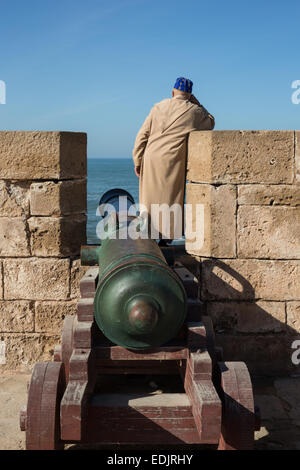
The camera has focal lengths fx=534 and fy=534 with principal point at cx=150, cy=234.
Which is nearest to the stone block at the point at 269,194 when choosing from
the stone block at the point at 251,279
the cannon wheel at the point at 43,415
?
the stone block at the point at 251,279

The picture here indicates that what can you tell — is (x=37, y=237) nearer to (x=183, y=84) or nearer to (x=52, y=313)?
(x=52, y=313)

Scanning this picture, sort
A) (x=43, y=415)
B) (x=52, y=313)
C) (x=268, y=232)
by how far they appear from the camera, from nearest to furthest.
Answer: (x=43, y=415)
(x=268, y=232)
(x=52, y=313)

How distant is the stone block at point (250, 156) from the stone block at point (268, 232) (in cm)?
29

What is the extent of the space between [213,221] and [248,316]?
3.27 ft

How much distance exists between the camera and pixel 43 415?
3.26 meters

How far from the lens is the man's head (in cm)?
528

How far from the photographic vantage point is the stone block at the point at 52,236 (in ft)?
16.8

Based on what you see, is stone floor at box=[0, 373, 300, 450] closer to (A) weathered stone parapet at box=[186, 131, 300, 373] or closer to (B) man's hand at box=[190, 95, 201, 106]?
(A) weathered stone parapet at box=[186, 131, 300, 373]

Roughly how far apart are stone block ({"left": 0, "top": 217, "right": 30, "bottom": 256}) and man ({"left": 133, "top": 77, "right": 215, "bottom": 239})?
4.01 ft

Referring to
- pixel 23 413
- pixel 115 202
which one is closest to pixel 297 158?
pixel 115 202

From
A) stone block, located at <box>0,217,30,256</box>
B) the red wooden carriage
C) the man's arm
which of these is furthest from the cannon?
the man's arm

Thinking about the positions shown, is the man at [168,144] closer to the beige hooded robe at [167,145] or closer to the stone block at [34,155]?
the beige hooded robe at [167,145]

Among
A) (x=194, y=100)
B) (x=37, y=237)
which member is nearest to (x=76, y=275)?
(x=37, y=237)

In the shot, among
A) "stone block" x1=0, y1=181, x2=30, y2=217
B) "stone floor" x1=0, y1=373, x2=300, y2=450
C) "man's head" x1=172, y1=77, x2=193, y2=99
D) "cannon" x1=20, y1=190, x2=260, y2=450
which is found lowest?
"stone floor" x1=0, y1=373, x2=300, y2=450
